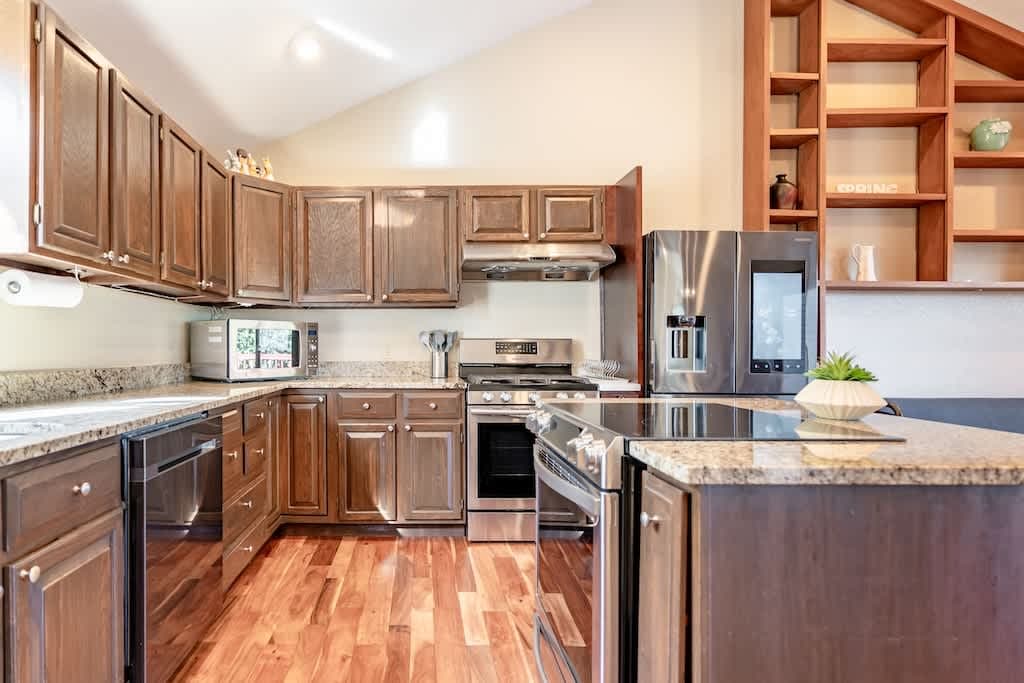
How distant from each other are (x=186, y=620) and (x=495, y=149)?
3062 millimetres

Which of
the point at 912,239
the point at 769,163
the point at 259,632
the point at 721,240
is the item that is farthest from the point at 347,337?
the point at 912,239

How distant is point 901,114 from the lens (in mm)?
3219

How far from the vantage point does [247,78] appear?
2895mm

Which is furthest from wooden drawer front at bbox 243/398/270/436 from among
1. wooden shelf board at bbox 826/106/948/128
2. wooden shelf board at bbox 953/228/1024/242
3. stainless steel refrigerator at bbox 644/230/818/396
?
wooden shelf board at bbox 953/228/1024/242

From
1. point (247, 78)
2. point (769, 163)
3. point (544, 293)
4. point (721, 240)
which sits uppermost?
point (247, 78)

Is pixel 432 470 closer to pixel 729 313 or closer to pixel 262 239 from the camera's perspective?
pixel 262 239

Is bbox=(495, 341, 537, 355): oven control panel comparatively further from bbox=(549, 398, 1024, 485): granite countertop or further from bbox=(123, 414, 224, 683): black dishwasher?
bbox=(549, 398, 1024, 485): granite countertop

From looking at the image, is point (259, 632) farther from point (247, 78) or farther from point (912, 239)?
point (912, 239)

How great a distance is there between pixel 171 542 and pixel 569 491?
48.8 inches

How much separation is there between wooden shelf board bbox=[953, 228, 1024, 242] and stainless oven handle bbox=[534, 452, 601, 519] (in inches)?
123

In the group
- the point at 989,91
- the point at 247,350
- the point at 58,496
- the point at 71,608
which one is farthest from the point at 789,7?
the point at 71,608

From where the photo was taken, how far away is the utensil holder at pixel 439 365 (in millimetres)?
3549

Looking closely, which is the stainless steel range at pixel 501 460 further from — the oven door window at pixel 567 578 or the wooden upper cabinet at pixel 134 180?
the wooden upper cabinet at pixel 134 180

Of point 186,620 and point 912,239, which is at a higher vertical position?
point 912,239
